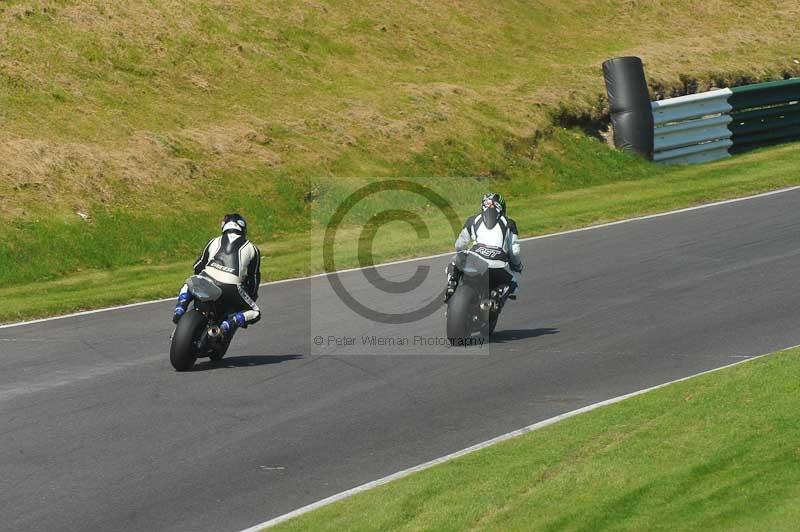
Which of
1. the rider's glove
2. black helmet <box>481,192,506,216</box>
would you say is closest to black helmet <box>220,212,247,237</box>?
the rider's glove

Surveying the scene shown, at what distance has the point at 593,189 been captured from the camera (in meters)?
25.8

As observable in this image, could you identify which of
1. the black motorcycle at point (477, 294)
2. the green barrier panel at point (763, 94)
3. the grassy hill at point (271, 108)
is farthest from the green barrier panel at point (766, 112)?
the black motorcycle at point (477, 294)

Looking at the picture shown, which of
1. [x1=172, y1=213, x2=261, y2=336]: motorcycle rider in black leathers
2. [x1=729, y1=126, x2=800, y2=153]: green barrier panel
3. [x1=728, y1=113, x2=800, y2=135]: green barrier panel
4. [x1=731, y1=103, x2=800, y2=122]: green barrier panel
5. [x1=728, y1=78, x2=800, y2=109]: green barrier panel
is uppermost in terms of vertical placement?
[x1=728, y1=78, x2=800, y2=109]: green barrier panel

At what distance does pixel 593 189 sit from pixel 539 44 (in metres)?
10.4

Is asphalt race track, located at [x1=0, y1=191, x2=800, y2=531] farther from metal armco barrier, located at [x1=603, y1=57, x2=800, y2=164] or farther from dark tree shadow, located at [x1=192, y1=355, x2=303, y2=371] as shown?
metal armco barrier, located at [x1=603, y1=57, x2=800, y2=164]

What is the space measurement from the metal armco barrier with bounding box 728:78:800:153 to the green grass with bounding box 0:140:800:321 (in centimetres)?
52

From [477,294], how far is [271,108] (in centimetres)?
1469

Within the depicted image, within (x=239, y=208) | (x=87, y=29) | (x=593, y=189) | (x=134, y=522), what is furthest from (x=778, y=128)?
(x=134, y=522)

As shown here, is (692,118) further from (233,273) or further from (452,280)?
(233,273)

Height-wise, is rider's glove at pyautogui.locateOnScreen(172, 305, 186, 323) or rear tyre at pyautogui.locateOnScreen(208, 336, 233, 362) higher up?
rider's glove at pyautogui.locateOnScreen(172, 305, 186, 323)

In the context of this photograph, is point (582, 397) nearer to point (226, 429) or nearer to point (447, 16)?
point (226, 429)

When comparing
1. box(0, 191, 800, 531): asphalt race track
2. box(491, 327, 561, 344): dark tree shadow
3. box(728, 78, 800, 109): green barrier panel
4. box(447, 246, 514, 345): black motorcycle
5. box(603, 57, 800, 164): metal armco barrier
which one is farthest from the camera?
box(728, 78, 800, 109): green barrier panel

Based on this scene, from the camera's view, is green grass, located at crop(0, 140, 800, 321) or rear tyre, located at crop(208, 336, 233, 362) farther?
green grass, located at crop(0, 140, 800, 321)

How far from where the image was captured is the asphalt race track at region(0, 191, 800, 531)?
916cm
